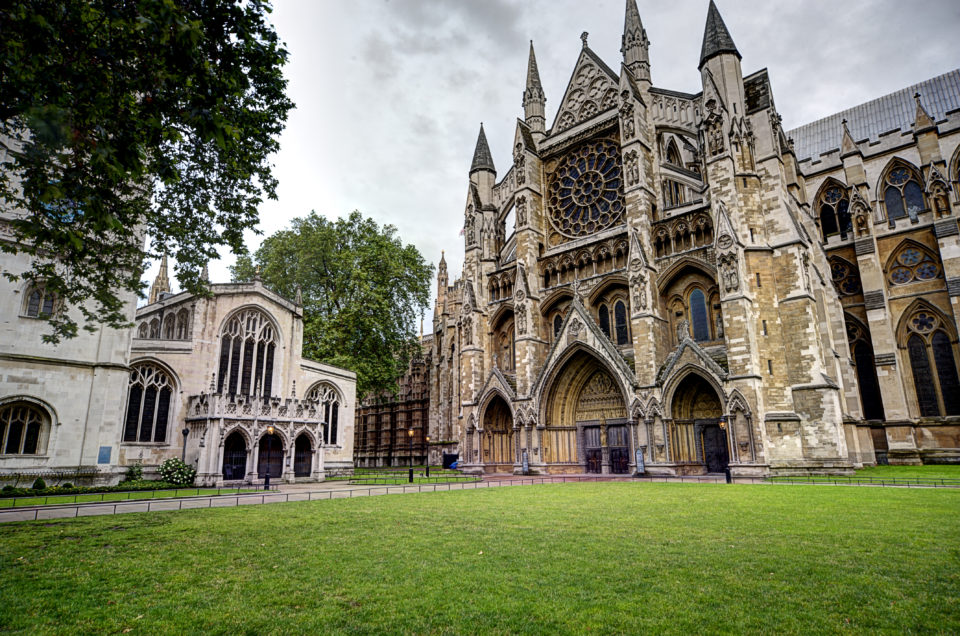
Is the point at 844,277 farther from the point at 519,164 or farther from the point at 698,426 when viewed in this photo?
the point at 519,164

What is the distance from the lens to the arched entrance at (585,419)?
1178 inches

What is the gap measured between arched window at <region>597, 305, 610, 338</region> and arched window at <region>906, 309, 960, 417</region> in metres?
18.3

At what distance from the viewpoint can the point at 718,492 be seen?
16.7 metres

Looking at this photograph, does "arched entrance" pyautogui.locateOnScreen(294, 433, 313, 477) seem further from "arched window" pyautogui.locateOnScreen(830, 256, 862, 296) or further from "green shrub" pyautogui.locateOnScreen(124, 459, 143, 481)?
"arched window" pyautogui.locateOnScreen(830, 256, 862, 296)

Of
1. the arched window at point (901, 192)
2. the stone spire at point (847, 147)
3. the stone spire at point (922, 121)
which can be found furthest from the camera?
the stone spire at point (847, 147)

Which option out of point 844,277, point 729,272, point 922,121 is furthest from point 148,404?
point 922,121

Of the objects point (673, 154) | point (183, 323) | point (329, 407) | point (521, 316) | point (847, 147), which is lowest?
point (329, 407)

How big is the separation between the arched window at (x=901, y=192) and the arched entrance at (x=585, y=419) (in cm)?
2224

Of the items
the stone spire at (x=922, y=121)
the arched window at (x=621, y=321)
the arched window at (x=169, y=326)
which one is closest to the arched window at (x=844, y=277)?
the stone spire at (x=922, y=121)

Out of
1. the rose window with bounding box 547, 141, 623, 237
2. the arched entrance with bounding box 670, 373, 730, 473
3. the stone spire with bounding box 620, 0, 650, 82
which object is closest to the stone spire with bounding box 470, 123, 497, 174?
the rose window with bounding box 547, 141, 623, 237

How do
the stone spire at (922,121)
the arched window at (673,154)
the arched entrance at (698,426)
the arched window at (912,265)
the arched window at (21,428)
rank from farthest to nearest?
1. the arched window at (673,154)
2. the stone spire at (922,121)
3. the arched window at (912,265)
4. the arched entrance at (698,426)
5. the arched window at (21,428)

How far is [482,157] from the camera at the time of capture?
41.1 meters

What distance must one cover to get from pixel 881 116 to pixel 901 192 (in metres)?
9.78

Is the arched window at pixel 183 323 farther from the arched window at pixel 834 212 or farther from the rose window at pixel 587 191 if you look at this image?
the arched window at pixel 834 212
